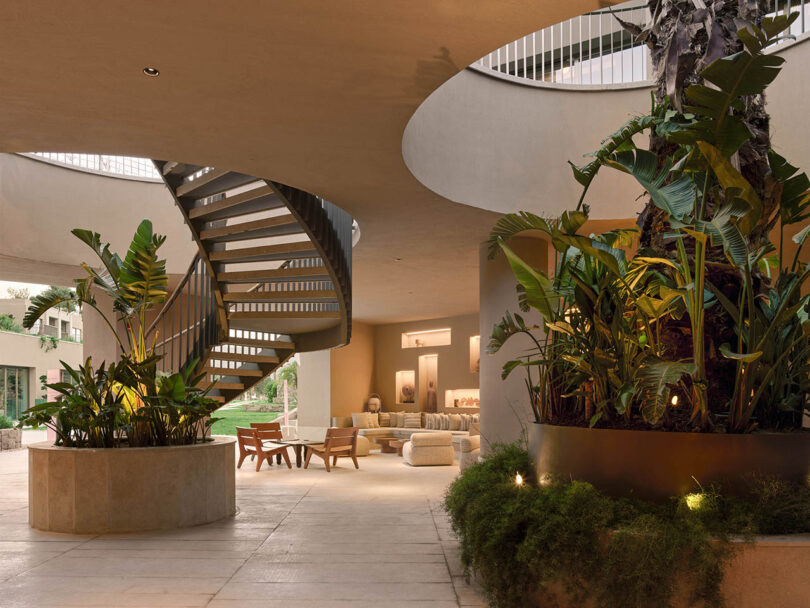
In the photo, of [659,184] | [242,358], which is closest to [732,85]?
[659,184]

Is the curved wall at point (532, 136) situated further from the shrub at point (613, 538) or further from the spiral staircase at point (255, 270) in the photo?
the shrub at point (613, 538)

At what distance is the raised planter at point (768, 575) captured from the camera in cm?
320

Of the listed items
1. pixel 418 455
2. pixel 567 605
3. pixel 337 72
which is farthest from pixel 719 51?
pixel 418 455

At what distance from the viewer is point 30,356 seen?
794 inches

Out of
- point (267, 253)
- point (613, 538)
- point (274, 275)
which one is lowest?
point (613, 538)

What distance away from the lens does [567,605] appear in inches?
144

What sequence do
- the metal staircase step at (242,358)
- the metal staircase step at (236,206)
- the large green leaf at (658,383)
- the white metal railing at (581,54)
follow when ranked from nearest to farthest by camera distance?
the large green leaf at (658,383) < the metal staircase step at (236,206) < the white metal railing at (581,54) < the metal staircase step at (242,358)

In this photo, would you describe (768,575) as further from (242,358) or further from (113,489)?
(242,358)

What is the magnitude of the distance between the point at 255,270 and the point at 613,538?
6.77m

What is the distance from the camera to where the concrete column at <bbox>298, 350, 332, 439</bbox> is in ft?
55.4

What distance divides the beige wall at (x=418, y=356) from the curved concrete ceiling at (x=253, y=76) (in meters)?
9.62

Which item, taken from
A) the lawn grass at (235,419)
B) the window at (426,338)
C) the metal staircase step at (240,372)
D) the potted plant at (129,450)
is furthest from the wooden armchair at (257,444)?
the lawn grass at (235,419)

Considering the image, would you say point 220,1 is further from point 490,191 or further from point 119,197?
point 119,197

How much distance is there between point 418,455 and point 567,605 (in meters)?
8.53
